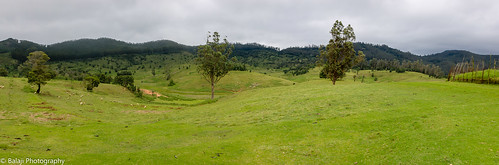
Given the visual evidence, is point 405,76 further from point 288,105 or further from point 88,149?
point 88,149

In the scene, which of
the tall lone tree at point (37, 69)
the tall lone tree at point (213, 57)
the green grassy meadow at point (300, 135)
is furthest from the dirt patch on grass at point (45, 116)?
the tall lone tree at point (213, 57)

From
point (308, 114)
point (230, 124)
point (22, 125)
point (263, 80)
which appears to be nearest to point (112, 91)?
point (22, 125)

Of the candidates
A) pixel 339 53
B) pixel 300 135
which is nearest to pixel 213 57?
pixel 339 53

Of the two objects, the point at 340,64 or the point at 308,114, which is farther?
the point at 340,64

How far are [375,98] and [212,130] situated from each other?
21389mm

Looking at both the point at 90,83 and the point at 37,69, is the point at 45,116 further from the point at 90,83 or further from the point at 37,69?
the point at 90,83

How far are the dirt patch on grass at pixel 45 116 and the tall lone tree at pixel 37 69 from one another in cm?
1830

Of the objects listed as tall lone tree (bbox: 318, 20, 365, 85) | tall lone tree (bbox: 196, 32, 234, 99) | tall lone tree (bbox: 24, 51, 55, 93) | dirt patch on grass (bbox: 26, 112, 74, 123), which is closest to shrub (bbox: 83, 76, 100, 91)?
tall lone tree (bbox: 24, 51, 55, 93)

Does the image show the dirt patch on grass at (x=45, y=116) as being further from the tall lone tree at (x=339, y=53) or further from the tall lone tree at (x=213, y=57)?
the tall lone tree at (x=339, y=53)

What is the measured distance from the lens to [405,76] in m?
199

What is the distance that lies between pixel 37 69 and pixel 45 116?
22.0 m

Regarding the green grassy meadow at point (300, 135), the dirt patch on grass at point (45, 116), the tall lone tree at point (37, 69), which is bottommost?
the dirt patch on grass at point (45, 116)

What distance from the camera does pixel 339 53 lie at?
6112cm

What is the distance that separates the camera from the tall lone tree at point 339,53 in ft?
195
